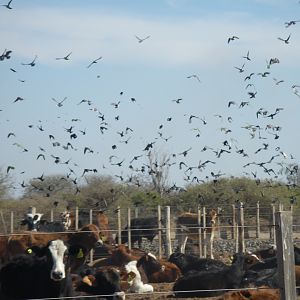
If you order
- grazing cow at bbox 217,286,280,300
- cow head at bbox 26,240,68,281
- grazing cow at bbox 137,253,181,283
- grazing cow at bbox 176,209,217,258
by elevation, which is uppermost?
grazing cow at bbox 176,209,217,258

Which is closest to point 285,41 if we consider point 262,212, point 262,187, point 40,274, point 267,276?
point 267,276

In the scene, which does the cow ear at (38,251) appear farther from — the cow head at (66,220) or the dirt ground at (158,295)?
the cow head at (66,220)

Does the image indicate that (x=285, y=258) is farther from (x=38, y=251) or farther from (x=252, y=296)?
(x=38, y=251)

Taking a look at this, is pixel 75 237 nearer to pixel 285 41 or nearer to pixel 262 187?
pixel 285 41

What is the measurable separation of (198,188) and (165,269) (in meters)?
28.5

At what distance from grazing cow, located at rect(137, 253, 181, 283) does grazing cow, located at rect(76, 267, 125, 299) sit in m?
4.93

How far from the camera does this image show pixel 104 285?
14.0 metres

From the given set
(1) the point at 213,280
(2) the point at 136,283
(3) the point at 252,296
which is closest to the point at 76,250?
(3) the point at 252,296

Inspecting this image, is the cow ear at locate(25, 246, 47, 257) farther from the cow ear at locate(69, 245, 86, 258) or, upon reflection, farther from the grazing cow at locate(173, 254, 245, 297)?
the grazing cow at locate(173, 254, 245, 297)

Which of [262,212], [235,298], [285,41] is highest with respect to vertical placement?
[285,41]

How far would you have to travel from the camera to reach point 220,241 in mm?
Answer: 28109

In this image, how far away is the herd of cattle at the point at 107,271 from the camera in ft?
37.1

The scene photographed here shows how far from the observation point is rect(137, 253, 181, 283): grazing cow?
19.5 meters

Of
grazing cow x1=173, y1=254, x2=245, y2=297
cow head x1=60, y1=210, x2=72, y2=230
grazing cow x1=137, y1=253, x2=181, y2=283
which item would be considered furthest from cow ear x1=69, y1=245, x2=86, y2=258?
cow head x1=60, y1=210, x2=72, y2=230
